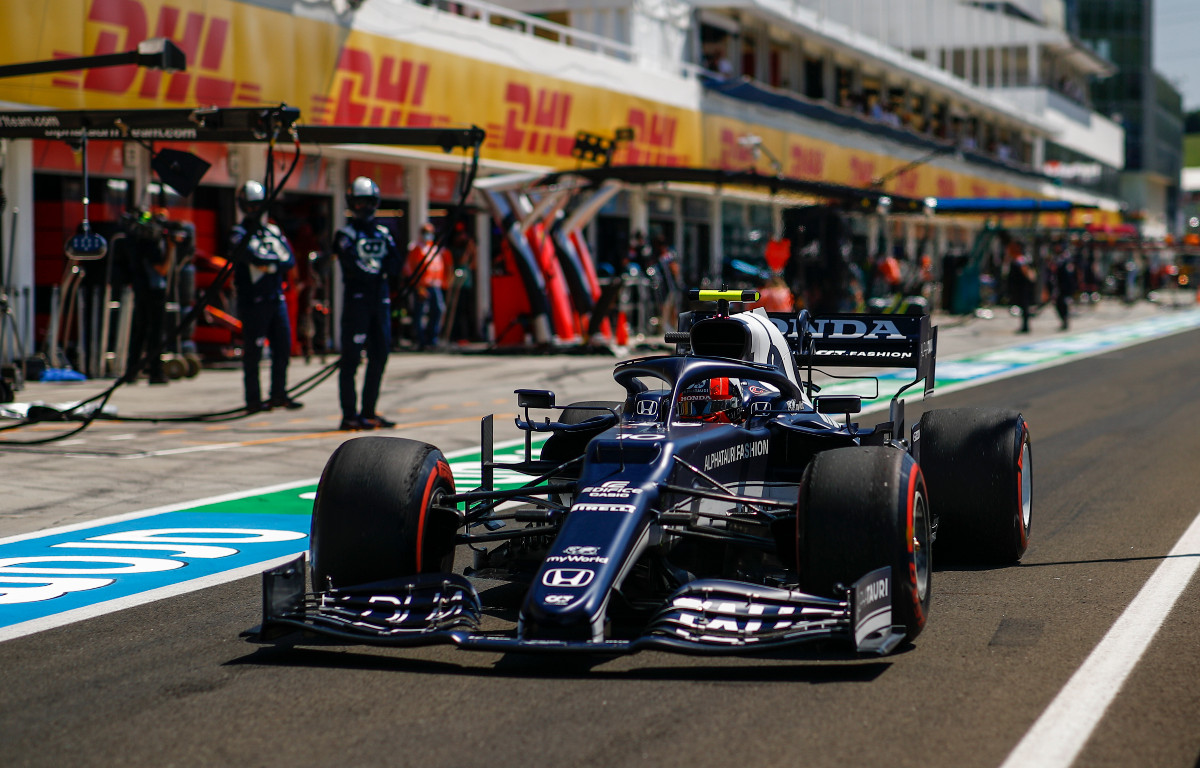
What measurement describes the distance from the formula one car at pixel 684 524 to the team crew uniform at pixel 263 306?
7379 millimetres

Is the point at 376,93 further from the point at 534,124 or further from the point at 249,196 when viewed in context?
the point at 249,196

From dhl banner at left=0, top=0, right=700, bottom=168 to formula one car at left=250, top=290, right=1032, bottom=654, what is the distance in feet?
38.8

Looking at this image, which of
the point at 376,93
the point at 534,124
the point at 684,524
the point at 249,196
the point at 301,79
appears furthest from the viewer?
the point at 534,124

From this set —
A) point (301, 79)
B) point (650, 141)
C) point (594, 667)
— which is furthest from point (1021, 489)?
point (650, 141)

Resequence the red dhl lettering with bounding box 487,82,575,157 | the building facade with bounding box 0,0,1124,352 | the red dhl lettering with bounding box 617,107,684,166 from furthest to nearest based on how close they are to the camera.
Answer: the red dhl lettering with bounding box 617,107,684,166 < the red dhl lettering with bounding box 487,82,575,157 < the building facade with bounding box 0,0,1124,352

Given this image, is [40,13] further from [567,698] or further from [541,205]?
[567,698]

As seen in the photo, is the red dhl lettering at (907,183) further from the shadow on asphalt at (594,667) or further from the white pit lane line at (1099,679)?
the shadow on asphalt at (594,667)

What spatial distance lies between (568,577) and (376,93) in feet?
58.3

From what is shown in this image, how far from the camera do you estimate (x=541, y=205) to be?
21656 millimetres

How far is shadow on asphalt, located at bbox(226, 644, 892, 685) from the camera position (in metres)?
4.87

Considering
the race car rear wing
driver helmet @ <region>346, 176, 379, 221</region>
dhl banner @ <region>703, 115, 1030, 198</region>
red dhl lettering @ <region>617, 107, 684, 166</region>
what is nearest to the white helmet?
driver helmet @ <region>346, 176, 379, 221</region>

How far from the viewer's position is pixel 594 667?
5.03 m

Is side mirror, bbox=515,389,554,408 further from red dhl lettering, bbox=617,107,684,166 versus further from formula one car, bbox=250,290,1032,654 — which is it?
red dhl lettering, bbox=617,107,684,166

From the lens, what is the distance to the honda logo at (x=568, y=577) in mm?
4832
